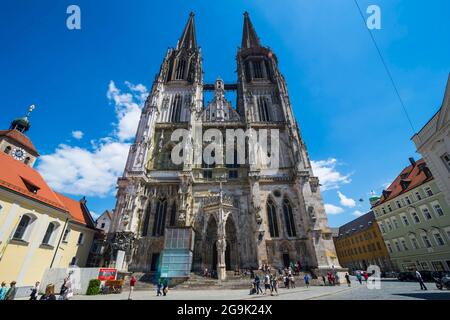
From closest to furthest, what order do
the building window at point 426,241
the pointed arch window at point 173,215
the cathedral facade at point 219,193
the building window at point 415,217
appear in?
the cathedral facade at point 219,193 → the pointed arch window at point 173,215 → the building window at point 426,241 → the building window at point 415,217

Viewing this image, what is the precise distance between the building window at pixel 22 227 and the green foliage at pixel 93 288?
18.0 feet

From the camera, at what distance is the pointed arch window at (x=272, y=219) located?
22.1 meters

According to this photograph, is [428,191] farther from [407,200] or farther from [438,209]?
[407,200]

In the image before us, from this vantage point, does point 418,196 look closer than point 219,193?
No

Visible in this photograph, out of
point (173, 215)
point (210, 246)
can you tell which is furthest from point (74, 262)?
point (210, 246)

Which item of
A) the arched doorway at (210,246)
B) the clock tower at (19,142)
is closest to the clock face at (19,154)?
the clock tower at (19,142)

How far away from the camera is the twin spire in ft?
136

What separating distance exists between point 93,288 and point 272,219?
662 inches

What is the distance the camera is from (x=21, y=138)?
3117 cm

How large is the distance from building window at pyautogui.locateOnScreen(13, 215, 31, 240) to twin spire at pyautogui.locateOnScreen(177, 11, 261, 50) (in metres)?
36.9

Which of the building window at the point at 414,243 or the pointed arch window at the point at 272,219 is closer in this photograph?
the pointed arch window at the point at 272,219

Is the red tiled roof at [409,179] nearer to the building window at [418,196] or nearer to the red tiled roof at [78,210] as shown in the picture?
the building window at [418,196]

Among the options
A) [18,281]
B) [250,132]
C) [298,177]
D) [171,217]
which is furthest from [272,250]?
[18,281]
